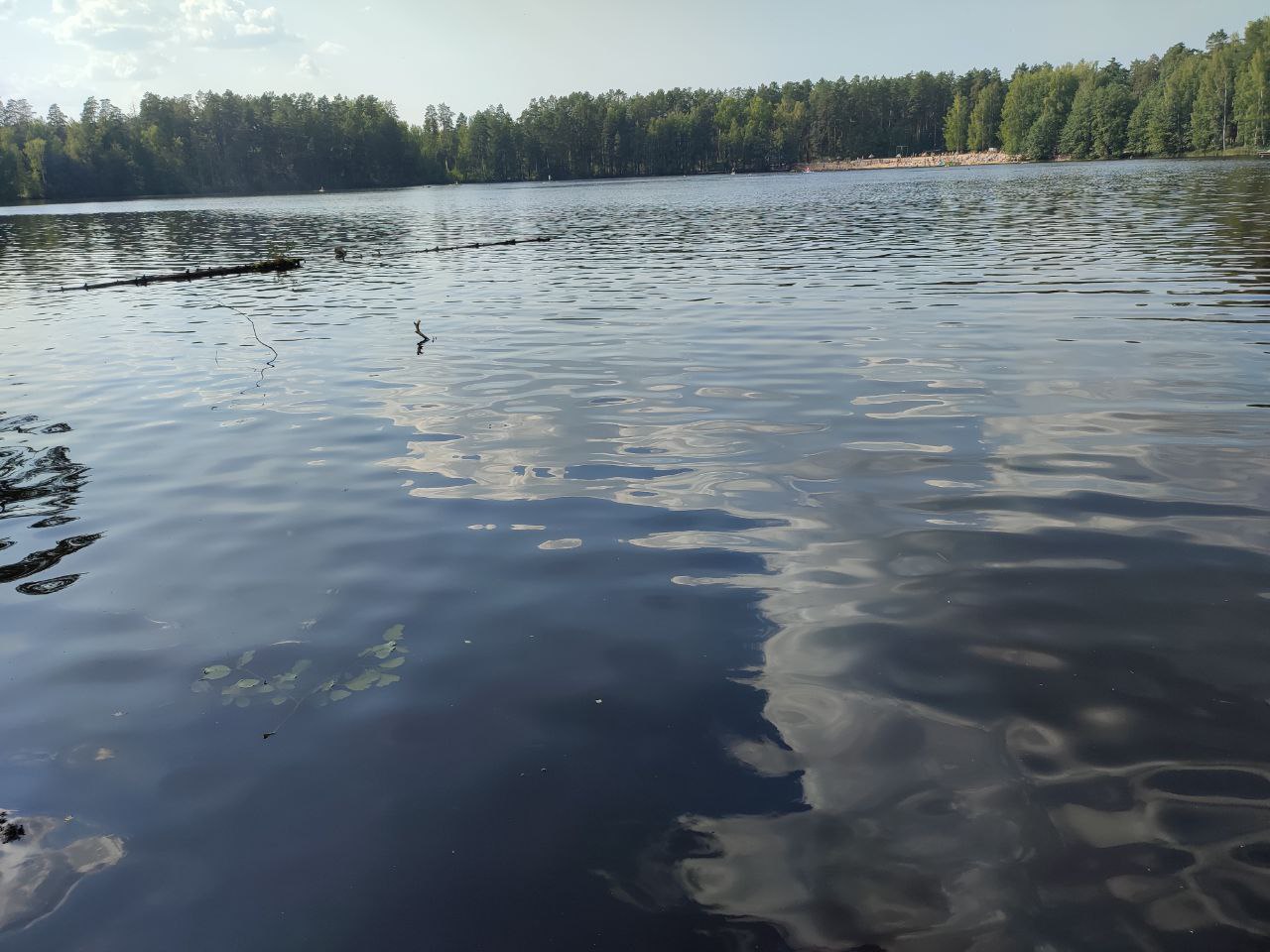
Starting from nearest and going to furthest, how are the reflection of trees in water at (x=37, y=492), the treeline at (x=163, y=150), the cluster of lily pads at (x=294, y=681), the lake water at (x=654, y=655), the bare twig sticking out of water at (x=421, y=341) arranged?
1. the lake water at (x=654, y=655)
2. the cluster of lily pads at (x=294, y=681)
3. the reflection of trees in water at (x=37, y=492)
4. the bare twig sticking out of water at (x=421, y=341)
5. the treeline at (x=163, y=150)

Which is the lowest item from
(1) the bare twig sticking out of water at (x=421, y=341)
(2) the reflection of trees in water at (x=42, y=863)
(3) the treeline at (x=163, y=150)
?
(2) the reflection of trees in water at (x=42, y=863)

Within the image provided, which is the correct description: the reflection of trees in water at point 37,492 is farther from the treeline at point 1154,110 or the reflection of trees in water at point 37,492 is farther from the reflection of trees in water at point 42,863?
the treeline at point 1154,110

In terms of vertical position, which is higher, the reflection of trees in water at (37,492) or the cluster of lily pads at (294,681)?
the reflection of trees in water at (37,492)

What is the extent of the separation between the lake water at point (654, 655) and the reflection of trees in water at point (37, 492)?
59 mm

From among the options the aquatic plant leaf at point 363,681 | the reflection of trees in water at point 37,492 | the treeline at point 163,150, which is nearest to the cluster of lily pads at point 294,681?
the aquatic plant leaf at point 363,681

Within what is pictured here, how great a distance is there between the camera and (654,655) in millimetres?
5008

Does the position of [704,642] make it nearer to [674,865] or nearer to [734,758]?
[734,758]

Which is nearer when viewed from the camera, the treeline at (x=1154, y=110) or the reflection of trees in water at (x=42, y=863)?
the reflection of trees in water at (x=42, y=863)

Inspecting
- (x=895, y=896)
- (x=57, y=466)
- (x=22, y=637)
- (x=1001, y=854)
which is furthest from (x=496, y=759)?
(x=57, y=466)

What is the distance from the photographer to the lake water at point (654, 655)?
3246 millimetres

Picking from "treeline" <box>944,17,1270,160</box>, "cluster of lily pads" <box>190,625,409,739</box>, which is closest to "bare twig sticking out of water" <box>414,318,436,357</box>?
"cluster of lily pads" <box>190,625,409,739</box>

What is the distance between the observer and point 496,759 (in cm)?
411

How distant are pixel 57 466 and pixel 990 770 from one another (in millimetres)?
10066

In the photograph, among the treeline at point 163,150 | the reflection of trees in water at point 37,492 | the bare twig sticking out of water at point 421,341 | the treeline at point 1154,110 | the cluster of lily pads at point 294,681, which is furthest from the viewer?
the treeline at point 163,150
